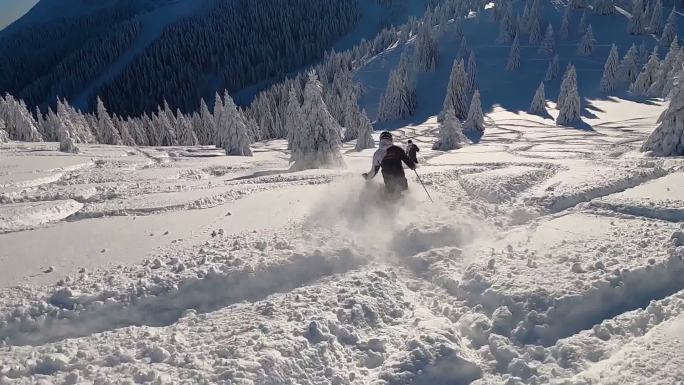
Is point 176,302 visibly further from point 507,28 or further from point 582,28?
point 582,28

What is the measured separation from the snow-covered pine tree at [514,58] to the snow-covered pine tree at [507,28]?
354 inches

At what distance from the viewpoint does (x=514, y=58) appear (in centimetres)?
7650

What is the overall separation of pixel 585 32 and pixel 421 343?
9641cm

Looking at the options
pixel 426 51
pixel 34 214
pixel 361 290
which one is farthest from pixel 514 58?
pixel 361 290

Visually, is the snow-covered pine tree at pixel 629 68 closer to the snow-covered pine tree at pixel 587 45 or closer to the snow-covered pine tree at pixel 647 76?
the snow-covered pine tree at pixel 647 76

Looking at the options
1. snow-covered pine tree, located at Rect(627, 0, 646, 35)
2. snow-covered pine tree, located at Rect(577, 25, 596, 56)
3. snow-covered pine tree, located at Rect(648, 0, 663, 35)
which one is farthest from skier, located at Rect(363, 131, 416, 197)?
snow-covered pine tree, located at Rect(648, 0, 663, 35)

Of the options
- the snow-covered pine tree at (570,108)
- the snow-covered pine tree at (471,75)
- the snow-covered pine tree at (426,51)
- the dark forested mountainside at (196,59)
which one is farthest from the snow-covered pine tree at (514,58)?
the dark forested mountainside at (196,59)

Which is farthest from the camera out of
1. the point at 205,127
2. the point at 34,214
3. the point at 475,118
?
the point at 205,127

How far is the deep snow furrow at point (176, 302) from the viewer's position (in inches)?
216

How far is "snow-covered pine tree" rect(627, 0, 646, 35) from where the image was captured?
263 ft

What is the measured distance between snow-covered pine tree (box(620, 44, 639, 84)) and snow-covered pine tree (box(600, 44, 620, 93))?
0.99 m

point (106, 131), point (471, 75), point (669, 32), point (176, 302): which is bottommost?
point (669, 32)

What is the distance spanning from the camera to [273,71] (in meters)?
145

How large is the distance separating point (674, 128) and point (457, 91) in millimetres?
46258
